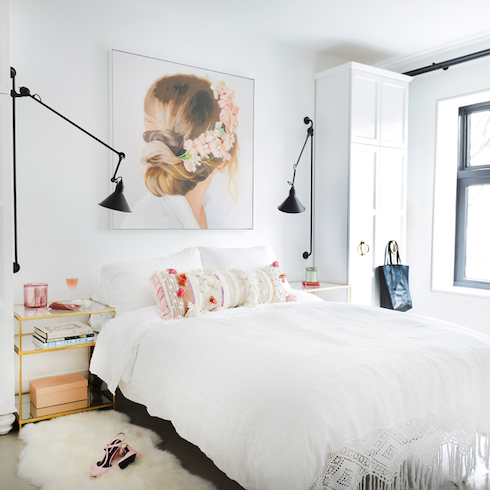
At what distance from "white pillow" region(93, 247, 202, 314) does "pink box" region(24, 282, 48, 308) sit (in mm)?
340

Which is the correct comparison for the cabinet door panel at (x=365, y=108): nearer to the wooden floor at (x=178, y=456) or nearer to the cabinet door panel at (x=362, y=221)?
the cabinet door panel at (x=362, y=221)

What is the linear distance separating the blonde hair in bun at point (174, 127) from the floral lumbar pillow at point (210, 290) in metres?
0.83

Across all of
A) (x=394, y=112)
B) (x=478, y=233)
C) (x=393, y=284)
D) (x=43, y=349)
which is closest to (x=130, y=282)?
(x=43, y=349)

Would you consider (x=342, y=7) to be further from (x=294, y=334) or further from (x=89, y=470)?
(x=89, y=470)

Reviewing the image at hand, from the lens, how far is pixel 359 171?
3.98m

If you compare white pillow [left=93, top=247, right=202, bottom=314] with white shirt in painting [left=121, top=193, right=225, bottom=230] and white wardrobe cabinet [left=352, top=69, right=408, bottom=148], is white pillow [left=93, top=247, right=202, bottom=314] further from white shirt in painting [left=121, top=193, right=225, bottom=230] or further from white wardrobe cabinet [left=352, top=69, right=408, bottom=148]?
white wardrobe cabinet [left=352, top=69, right=408, bottom=148]

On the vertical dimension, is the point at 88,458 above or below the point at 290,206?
below

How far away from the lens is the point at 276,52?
3.98m

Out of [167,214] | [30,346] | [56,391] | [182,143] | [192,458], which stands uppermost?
[182,143]

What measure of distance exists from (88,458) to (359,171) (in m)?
2.89

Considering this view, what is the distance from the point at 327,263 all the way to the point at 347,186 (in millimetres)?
674

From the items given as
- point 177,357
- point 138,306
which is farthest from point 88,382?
point 177,357

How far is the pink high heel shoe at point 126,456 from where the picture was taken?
2.10 metres

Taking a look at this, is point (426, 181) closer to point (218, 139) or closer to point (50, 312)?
point (218, 139)
